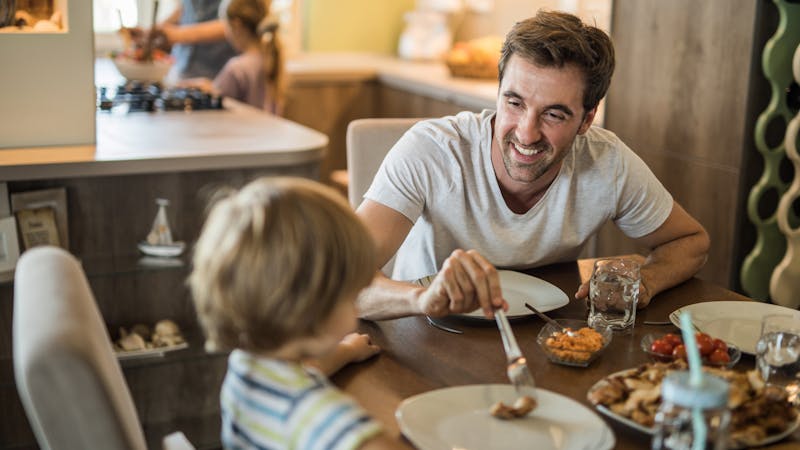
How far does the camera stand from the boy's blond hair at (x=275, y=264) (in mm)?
986

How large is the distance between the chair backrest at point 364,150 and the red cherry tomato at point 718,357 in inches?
36.6

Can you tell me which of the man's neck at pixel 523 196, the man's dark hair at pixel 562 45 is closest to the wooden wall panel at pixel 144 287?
the man's neck at pixel 523 196

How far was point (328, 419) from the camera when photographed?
0.97 meters

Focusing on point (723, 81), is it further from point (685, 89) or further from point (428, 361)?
point (428, 361)

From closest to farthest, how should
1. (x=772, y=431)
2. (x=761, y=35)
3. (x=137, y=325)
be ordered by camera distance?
1. (x=772, y=431)
2. (x=137, y=325)
3. (x=761, y=35)

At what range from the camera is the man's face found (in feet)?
5.97

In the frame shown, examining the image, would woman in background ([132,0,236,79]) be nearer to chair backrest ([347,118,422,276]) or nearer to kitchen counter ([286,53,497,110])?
kitchen counter ([286,53,497,110])

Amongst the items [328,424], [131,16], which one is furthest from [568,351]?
[131,16]

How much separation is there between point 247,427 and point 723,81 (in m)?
2.21

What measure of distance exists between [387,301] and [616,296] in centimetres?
37

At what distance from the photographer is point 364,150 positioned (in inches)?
83.1

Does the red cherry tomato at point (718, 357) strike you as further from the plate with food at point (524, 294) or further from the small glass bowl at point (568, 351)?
the plate with food at point (524, 294)

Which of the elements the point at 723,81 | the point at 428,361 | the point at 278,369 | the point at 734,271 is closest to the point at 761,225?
the point at 734,271

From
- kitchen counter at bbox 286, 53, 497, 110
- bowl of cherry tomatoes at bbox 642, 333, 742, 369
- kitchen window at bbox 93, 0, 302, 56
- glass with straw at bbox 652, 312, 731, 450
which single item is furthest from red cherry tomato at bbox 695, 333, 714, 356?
kitchen window at bbox 93, 0, 302, 56
